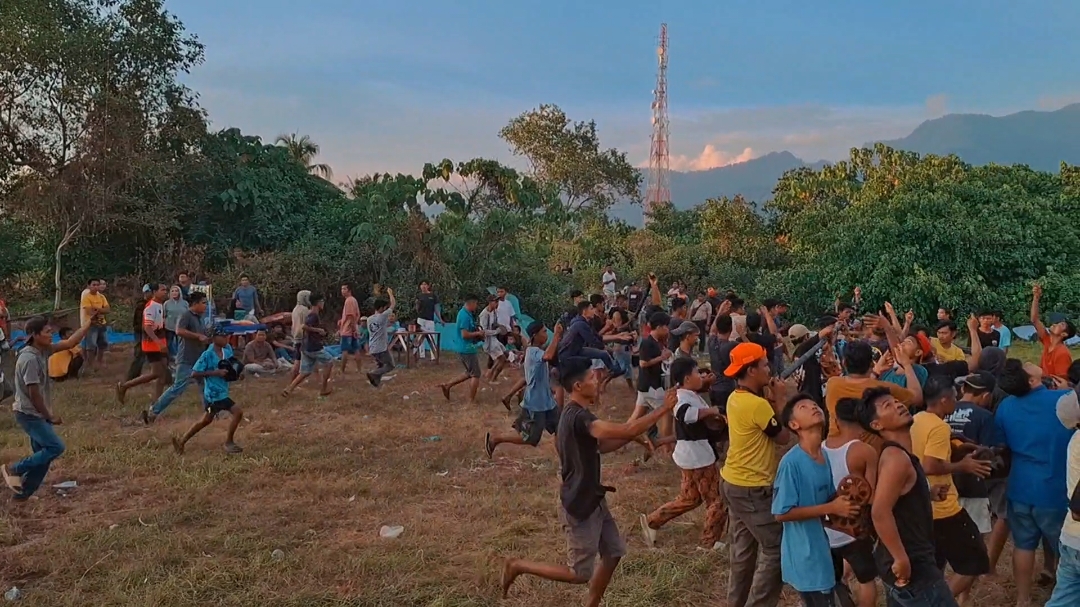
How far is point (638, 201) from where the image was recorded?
39406 millimetres

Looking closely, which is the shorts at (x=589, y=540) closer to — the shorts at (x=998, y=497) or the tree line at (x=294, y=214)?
the shorts at (x=998, y=497)

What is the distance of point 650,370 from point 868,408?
3.79 metres

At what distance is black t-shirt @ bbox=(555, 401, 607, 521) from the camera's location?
12.9 ft

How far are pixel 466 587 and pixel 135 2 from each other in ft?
Answer: 54.6

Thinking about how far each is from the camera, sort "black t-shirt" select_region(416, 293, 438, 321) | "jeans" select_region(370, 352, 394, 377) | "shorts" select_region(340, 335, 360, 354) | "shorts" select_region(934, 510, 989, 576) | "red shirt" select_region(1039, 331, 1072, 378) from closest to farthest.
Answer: "shorts" select_region(934, 510, 989, 576) → "red shirt" select_region(1039, 331, 1072, 378) → "jeans" select_region(370, 352, 394, 377) → "shorts" select_region(340, 335, 360, 354) → "black t-shirt" select_region(416, 293, 438, 321)

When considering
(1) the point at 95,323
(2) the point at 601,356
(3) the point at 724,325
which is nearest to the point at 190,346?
(2) the point at 601,356

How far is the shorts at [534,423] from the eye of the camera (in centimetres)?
718

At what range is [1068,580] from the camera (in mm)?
3352

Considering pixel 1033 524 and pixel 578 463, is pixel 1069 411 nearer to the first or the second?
pixel 1033 524

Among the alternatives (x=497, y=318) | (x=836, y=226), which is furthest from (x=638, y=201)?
(x=497, y=318)

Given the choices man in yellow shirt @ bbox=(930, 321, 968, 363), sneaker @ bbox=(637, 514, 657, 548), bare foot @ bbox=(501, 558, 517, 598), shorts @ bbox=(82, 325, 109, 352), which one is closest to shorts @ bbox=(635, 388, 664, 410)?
sneaker @ bbox=(637, 514, 657, 548)

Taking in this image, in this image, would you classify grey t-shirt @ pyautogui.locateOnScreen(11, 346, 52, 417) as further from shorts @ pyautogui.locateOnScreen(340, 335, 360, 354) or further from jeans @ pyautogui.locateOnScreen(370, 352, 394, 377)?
shorts @ pyautogui.locateOnScreen(340, 335, 360, 354)

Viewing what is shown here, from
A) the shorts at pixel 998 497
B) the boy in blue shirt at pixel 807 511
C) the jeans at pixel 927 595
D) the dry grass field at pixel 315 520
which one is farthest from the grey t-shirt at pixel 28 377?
the shorts at pixel 998 497

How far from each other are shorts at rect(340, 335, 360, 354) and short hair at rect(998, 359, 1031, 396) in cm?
984
